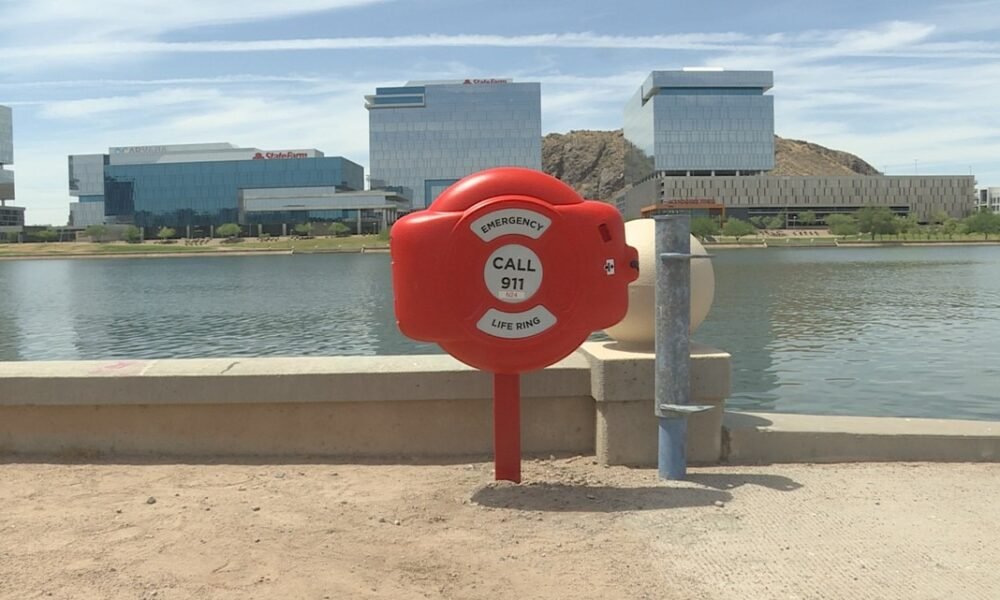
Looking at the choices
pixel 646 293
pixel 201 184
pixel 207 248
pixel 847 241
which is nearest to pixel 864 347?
pixel 646 293

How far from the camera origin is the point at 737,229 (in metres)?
142

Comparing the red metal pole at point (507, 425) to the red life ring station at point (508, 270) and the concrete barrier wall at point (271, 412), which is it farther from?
the concrete barrier wall at point (271, 412)

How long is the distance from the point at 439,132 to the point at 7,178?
90.0m

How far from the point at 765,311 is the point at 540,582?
26.5 metres

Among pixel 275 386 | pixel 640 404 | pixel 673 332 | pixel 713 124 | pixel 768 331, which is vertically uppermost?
pixel 713 124

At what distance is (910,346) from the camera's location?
64.1 feet

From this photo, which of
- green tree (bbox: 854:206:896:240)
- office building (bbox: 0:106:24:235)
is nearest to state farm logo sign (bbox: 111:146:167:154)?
office building (bbox: 0:106:24:235)

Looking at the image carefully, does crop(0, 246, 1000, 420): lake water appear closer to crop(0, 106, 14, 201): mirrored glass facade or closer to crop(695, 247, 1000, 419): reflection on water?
crop(695, 247, 1000, 419): reflection on water

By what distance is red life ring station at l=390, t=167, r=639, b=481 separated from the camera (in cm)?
475

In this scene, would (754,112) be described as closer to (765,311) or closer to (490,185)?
(765,311)

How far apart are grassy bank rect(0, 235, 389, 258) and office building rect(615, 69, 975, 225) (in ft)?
182

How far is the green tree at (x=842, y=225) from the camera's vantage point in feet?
458

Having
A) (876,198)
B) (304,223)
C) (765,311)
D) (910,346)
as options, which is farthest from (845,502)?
(876,198)

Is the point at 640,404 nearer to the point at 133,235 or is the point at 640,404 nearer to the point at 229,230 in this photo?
the point at 229,230
